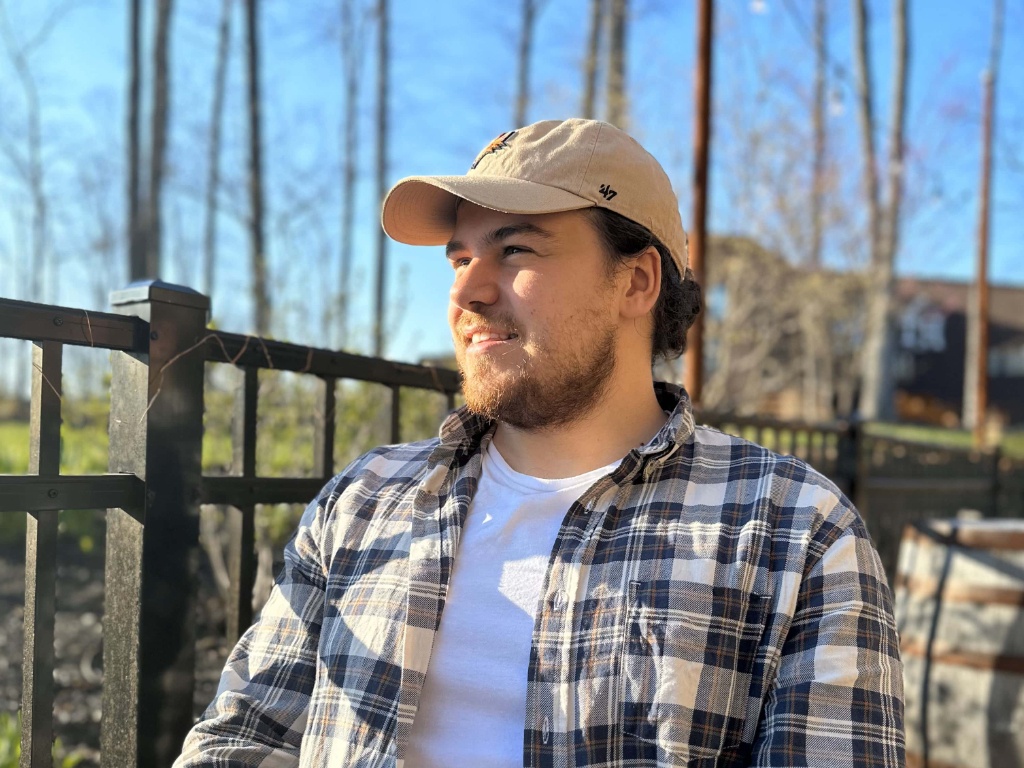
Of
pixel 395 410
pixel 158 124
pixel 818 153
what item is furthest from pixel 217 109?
pixel 395 410

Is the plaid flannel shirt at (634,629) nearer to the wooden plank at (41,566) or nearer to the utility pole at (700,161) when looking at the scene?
the wooden plank at (41,566)

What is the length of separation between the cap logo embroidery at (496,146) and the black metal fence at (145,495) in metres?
0.60

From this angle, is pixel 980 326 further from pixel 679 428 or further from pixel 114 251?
pixel 114 251

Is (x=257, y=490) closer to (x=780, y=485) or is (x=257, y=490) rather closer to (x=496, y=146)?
(x=496, y=146)

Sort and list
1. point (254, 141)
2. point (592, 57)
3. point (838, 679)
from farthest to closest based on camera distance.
Result: point (254, 141) → point (592, 57) → point (838, 679)

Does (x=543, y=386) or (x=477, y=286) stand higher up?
(x=477, y=286)

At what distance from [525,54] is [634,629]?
15.8 metres

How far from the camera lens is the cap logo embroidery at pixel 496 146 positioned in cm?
188

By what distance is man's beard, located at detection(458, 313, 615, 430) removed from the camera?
1.75m

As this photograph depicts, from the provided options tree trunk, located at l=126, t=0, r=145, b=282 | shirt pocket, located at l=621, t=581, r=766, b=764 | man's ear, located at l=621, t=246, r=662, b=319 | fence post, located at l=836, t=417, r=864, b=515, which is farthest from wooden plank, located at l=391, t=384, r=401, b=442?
tree trunk, located at l=126, t=0, r=145, b=282

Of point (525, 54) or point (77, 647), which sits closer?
point (77, 647)

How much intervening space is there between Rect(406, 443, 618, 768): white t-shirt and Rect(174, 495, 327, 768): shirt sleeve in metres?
0.27

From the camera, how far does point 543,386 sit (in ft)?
5.78

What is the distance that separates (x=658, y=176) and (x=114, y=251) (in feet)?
79.6
